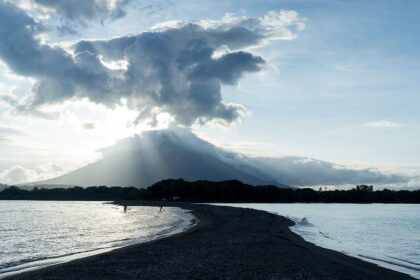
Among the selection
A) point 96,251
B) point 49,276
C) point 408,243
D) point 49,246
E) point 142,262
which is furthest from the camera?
point 408,243

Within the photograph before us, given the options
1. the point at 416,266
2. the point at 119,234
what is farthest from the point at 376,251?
the point at 119,234

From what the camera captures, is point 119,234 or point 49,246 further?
point 119,234

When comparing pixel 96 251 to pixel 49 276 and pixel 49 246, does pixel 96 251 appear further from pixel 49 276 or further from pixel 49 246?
pixel 49 276

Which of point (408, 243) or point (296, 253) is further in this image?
point (408, 243)

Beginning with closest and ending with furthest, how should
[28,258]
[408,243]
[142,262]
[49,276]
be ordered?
[49,276]
[142,262]
[28,258]
[408,243]

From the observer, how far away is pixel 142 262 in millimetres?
30656

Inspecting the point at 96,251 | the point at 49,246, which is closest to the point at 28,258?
the point at 96,251

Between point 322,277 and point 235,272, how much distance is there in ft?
16.5

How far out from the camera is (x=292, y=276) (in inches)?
1041

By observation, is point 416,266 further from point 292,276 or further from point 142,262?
point 142,262

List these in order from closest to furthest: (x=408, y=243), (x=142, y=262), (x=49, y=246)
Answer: (x=142, y=262)
(x=49, y=246)
(x=408, y=243)

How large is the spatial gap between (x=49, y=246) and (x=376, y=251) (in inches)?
1288

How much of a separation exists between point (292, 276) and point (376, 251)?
24.7 meters

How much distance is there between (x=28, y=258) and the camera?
3625 cm
